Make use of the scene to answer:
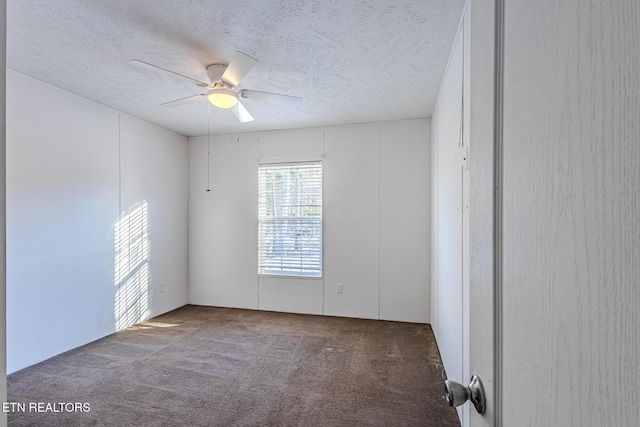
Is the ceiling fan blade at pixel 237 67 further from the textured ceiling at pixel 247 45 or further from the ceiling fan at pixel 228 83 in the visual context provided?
the textured ceiling at pixel 247 45

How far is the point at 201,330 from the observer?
144 inches

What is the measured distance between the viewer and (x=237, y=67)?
6.95 ft

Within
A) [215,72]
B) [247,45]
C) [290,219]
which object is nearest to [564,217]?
[247,45]

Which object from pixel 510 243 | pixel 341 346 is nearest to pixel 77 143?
pixel 341 346

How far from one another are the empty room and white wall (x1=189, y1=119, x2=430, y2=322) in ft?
0.10

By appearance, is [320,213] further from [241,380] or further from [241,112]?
[241,380]

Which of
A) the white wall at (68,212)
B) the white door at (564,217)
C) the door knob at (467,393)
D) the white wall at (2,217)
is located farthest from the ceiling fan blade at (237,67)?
the door knob at (467,393)

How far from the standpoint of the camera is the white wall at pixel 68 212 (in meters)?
2.63

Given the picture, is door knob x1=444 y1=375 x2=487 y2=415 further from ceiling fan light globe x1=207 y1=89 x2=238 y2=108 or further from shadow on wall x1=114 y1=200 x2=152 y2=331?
shadow on wall x1=114 y1=200 x2=152 y2=331

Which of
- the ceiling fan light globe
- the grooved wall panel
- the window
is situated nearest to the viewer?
the grooved wall panel

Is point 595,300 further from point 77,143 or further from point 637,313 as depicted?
point 77,143

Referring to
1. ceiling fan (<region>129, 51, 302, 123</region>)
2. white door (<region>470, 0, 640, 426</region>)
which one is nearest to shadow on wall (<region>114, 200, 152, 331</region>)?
ceiling fan (<region>129, 51, 302, 123</region>)

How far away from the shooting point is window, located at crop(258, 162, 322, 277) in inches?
170

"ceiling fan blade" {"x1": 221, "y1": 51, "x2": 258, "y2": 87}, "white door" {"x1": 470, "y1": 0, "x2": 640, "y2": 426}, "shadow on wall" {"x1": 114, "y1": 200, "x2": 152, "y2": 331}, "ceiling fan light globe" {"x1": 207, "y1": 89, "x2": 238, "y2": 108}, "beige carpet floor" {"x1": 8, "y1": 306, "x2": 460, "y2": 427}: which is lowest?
"beige carpet floor" {"x1": 8, "y1": 306, "x2": 460, "y2": 427}
